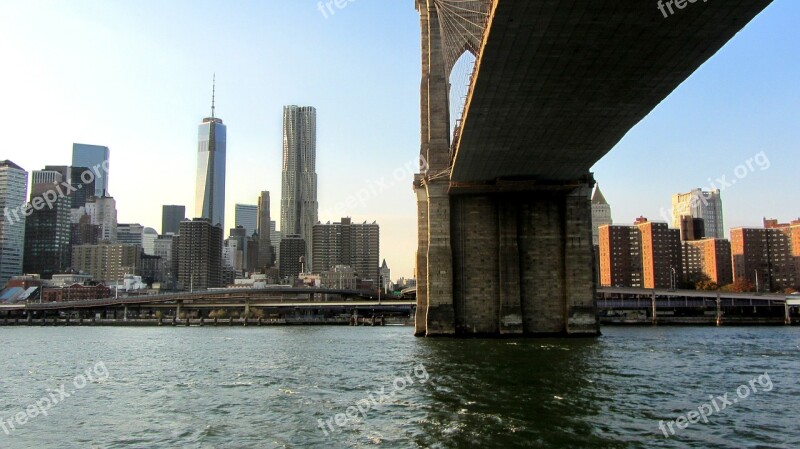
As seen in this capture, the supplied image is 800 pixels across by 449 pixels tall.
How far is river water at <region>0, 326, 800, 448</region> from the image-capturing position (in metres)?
15.6

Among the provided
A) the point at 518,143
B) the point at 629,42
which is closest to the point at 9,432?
the point at 629,42

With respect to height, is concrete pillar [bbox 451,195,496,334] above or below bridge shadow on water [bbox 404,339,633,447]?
above

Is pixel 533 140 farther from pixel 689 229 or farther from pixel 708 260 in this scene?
pixel 689 229

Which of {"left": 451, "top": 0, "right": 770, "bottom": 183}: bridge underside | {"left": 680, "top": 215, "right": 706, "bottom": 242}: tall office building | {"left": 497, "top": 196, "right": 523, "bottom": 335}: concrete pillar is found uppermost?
{"left": 680, "top": 215, "right": 706, "bottom": 242}: tall office building

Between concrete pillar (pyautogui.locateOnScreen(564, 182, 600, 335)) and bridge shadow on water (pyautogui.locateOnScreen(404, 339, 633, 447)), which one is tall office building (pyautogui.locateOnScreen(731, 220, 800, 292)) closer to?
concrete pillar (pyautogui.locateOnScreen(564, 182, 600, 335))

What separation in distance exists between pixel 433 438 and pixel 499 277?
38607mm

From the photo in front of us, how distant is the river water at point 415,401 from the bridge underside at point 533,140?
39.3ft

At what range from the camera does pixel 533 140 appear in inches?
1494

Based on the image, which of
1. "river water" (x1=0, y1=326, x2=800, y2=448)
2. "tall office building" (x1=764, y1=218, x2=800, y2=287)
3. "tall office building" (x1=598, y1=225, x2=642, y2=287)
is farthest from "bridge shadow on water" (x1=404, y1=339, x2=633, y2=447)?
"tall office building" (x1=764, y1=218, x2=800, y2=287)

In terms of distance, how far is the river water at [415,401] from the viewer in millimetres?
15617

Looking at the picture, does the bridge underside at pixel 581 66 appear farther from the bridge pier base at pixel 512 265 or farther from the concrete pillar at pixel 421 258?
the concrete pillar at pixel 421 258

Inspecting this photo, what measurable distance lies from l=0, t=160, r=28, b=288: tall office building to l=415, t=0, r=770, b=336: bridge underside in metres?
146

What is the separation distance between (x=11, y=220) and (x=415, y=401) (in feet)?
633

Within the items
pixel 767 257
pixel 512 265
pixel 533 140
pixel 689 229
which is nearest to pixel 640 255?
pixel 767 257
